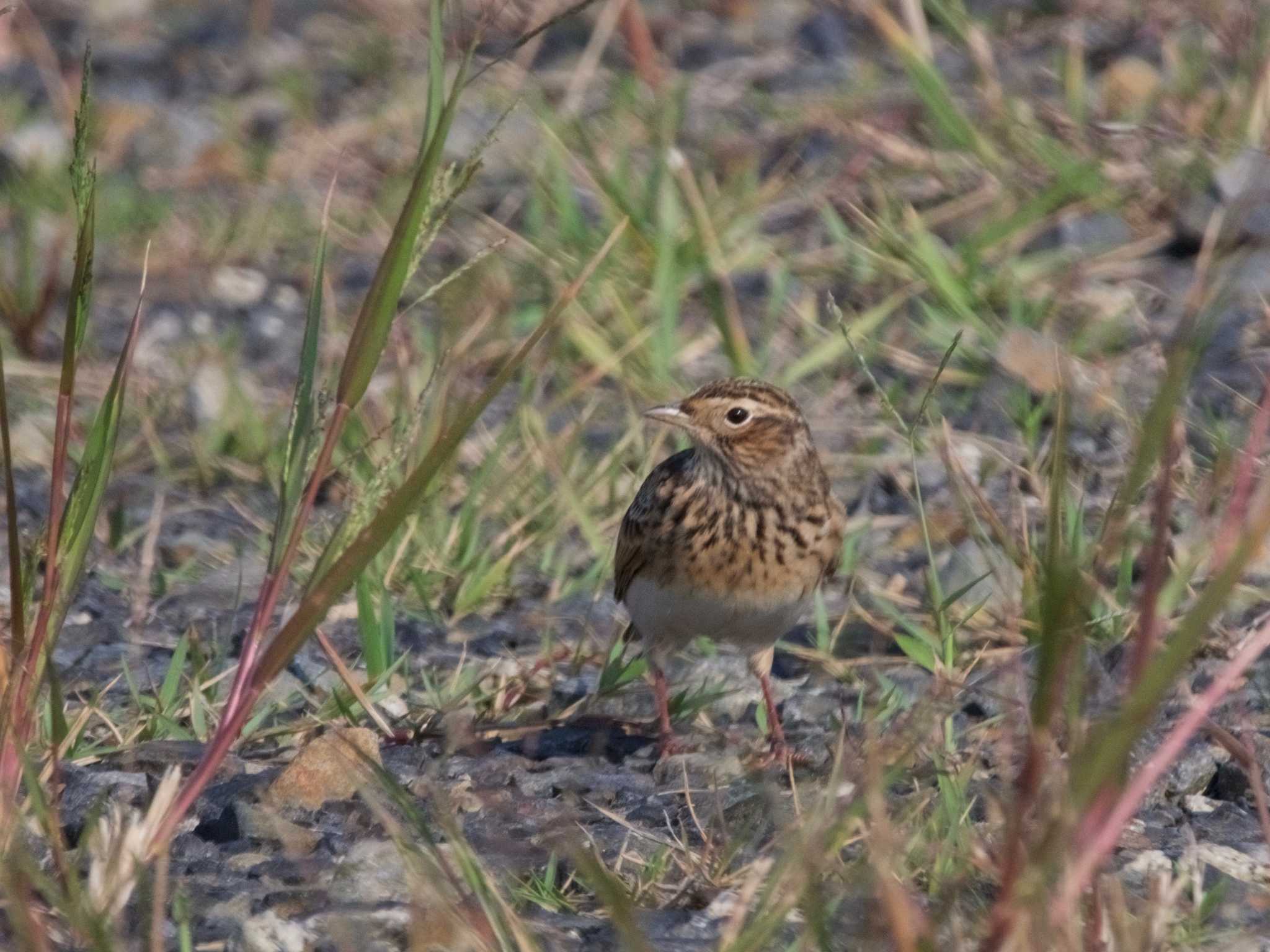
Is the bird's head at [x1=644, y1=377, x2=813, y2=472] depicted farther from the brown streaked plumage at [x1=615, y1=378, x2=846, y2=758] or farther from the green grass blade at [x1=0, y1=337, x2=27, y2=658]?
the green grass blade at [x1=0, y1=337, x2=27, y2=658]

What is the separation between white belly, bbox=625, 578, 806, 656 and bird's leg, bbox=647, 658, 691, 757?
81 millimetres

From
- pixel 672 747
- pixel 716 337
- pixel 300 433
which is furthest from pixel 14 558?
pixel 716 337

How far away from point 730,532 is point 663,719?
47cm

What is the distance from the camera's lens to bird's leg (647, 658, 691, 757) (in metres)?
4.11

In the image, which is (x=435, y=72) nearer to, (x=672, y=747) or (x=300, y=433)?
(x=300, y=433)

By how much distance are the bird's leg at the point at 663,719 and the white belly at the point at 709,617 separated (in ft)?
0.27

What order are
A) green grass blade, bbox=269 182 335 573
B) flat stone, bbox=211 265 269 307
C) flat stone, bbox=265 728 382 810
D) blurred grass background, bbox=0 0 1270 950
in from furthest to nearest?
flat stone, bbox=211 265 269 307
flat stone, bbox=265 728 382 810
blurred grass background, bbox=0 0 1270 950
green grass blade, bbox=269 182 335 573

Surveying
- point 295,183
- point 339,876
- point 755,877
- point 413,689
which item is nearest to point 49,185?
point 295,183

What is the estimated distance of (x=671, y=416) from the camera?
4.68 metres

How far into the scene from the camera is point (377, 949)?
298 cm

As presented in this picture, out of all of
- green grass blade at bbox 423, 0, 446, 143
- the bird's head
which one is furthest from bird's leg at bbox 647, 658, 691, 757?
green grass blade at bbox 423, 0, 446, 143

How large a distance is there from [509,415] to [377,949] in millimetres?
3292

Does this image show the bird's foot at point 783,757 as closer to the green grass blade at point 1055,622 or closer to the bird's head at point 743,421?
the bird's head at point 743,421

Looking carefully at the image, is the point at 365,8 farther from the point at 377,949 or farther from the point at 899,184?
the point at 377,949
